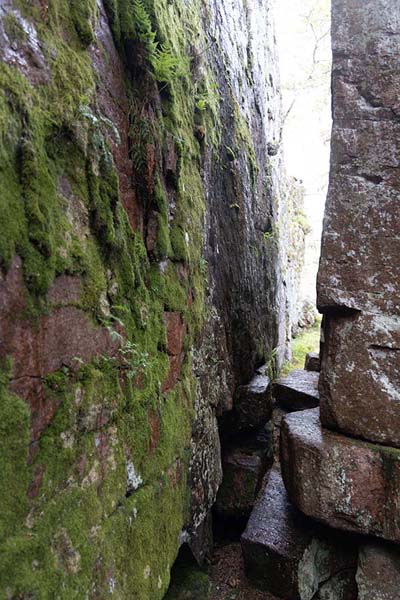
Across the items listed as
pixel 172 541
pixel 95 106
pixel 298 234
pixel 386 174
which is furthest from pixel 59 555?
pixel 298 234

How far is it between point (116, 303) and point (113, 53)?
141 cm

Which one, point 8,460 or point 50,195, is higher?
point 50,195

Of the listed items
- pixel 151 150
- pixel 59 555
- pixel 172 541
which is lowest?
pixel 172 541

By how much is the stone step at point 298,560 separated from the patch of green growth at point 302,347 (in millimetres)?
4679

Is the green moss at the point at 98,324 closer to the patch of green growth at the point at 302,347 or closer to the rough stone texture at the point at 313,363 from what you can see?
the rough stone texture at the point at 313,363

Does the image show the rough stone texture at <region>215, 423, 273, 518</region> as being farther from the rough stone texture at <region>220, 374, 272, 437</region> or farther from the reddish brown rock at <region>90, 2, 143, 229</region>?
the reddish brown rock at <region>90, 2, 143, 229</region>

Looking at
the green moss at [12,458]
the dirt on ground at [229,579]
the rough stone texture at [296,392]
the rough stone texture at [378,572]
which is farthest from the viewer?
the rough stone texture at [296,392]

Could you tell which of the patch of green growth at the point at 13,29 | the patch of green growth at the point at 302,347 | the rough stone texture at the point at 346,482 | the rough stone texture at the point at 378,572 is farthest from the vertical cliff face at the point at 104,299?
the patch of green growth at the point at 302,347

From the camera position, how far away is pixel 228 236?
482 cm

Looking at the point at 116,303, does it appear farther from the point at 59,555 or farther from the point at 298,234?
the point at 298,234

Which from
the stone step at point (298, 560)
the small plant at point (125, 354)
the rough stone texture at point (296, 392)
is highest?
the small plant at point (125, 354)

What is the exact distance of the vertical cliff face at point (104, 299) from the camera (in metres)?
1.44

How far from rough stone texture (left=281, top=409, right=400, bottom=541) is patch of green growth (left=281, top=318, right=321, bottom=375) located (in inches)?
189

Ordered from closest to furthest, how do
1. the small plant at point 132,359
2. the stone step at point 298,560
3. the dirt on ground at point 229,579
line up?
the small plant at point 132,359 → the stone step at point 298,560 → the dirt on ground at point 229,579
